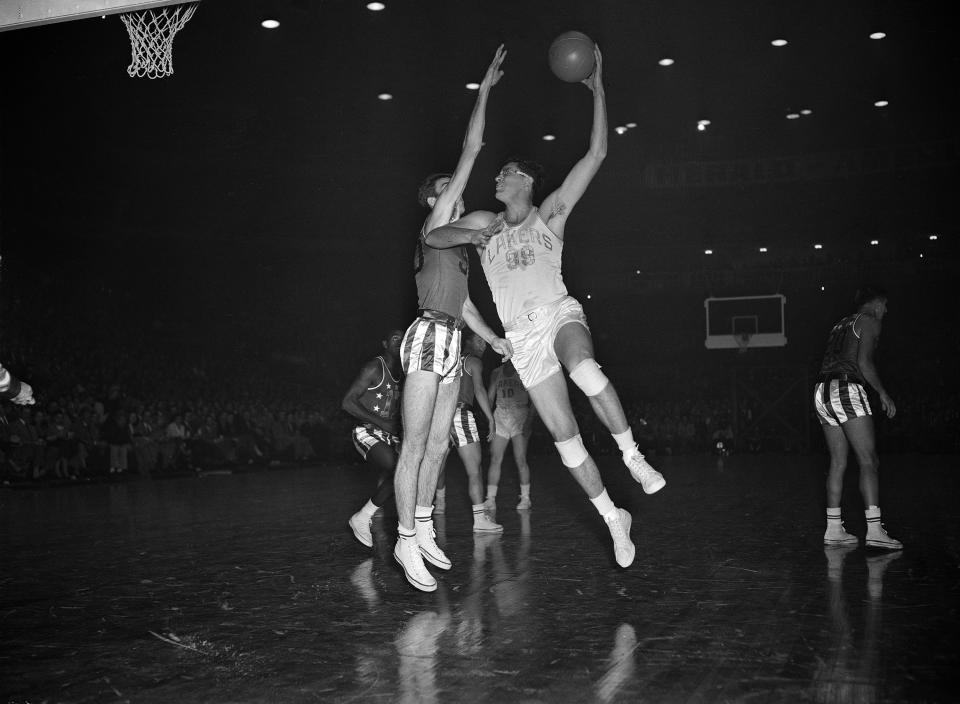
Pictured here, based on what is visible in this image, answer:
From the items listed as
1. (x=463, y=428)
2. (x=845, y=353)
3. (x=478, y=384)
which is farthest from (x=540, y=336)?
(x=478, y=384)

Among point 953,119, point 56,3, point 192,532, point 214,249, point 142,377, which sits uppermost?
point 953,119

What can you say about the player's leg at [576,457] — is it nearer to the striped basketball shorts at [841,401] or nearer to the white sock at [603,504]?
the white sock at [603,504]

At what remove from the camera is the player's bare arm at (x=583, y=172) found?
466 centimetres

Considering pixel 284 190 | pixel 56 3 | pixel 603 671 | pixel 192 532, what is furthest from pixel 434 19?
pixel 603 671

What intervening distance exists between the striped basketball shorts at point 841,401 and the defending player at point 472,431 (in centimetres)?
245

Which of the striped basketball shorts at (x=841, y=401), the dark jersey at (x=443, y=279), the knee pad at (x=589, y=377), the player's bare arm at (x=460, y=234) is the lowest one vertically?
the striped basketball shorts at (x=841, y=401)

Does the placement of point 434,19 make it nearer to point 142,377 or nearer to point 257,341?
point 142,377

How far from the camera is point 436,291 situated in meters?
4.60

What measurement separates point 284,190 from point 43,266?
247 inches

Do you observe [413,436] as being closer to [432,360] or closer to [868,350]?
[432,360]

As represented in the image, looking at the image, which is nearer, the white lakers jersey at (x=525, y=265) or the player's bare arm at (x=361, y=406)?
the white lakers jersey at (x=525, y=265)

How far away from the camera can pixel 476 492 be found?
6629 millimetres

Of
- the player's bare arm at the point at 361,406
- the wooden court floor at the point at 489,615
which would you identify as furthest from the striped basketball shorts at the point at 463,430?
the player's bare arm at the point at 361,406

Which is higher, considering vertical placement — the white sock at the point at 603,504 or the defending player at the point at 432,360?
the defending player at the point at 432,360
